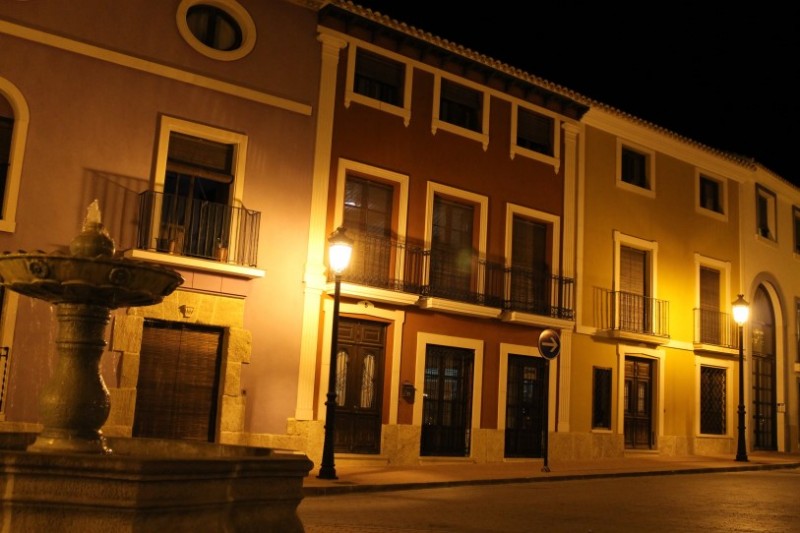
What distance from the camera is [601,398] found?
20.8 metres

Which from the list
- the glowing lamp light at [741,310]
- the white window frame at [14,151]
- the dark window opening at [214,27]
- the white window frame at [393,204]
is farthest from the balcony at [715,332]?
the white window frame at [14,151]

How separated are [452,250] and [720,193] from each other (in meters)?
10.2

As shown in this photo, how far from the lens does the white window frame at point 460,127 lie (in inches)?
725

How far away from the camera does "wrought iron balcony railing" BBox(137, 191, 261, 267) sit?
47.1 ft

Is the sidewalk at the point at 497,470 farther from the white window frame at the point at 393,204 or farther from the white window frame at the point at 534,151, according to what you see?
the white window frame at the point at 534,151

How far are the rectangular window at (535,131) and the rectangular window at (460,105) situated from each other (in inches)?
46.8

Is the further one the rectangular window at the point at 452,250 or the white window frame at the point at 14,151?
the rectangular window at the point at 452,250

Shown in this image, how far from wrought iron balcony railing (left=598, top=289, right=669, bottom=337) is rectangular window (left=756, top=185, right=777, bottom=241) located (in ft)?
19.8

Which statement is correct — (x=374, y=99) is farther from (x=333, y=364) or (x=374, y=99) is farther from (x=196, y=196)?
(x=333, y=364)

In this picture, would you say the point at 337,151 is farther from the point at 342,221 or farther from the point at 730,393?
the point at 730,393

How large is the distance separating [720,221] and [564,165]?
6.44 meters

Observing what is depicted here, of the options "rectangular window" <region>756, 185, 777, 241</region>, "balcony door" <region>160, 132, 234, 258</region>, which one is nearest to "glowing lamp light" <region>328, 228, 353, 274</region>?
"balcony door" <region>160, 132, 234, 258</region>

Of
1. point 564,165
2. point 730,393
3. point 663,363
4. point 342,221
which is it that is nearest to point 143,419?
point 342,221

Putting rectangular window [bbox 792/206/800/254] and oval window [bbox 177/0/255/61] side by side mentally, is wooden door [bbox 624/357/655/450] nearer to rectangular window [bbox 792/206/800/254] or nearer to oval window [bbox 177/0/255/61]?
rectangular window [bbox 792/206/800/254]
